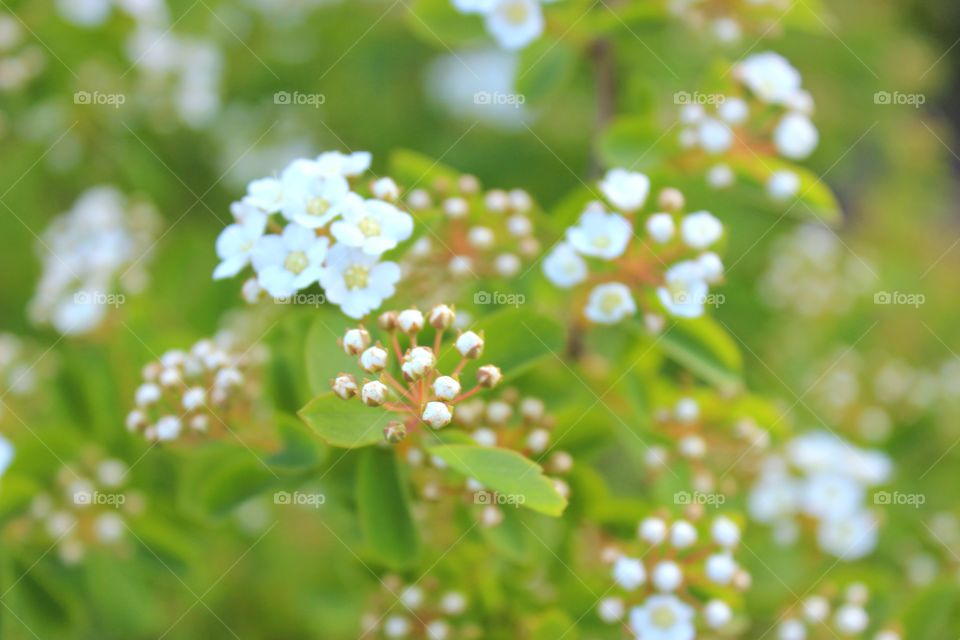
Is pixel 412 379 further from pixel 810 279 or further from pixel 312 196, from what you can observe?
pixel 810 279

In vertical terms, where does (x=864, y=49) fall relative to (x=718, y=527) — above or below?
above

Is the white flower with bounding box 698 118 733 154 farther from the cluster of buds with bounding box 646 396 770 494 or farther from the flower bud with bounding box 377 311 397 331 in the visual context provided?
the flower bud with bounding box 377 311 397 331

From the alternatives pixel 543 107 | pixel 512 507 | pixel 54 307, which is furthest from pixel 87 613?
pixel 543 107

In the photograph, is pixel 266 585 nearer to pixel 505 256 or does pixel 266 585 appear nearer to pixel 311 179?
pixel 505 256

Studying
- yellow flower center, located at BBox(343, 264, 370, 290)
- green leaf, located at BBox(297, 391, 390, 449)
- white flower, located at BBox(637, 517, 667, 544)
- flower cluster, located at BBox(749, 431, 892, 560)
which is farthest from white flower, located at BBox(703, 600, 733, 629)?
yellow flower center, located at BBox(343, 264, 370, 290)

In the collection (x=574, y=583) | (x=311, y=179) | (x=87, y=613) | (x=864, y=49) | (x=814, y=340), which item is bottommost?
(x=87, y=613)

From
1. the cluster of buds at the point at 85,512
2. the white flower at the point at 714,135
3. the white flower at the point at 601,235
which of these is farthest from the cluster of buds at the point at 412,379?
the cluster of buds at the point at 85,512

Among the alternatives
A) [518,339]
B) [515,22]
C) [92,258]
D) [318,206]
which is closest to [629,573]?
[518,339]
